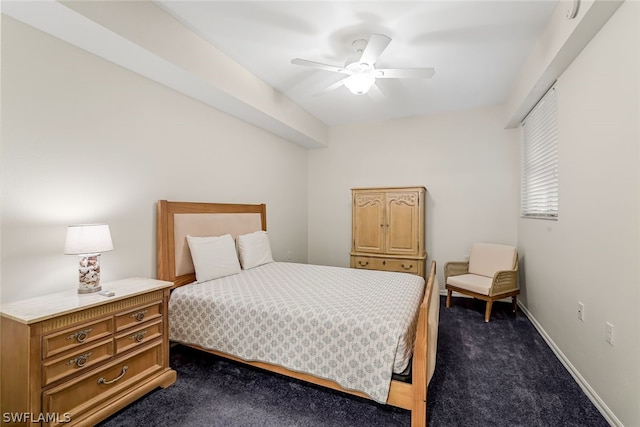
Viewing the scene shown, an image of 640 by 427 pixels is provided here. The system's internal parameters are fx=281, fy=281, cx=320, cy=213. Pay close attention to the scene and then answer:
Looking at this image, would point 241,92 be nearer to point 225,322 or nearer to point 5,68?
point 5,68

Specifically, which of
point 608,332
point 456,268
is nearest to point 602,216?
point 608,332

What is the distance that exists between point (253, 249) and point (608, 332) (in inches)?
120

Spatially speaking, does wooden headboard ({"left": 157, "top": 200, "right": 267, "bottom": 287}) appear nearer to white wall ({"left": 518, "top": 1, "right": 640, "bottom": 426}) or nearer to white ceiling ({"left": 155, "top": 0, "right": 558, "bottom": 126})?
white ceiling ({"left": 155, "top": 0, "right": 558, "bottom": 126})

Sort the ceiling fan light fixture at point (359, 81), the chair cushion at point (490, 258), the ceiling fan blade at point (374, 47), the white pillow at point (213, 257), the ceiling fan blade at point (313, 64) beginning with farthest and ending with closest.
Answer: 1. the chair cushion at point (490, 258)
2. the white pillow at point (213, 257)
3. the ceiling fan light fixture at point (359, 81)
4. the ceiling fan blade at point (313, 64)
5. the ceiling fan blade at point (374, 47)

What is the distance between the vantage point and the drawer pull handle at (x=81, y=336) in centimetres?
157

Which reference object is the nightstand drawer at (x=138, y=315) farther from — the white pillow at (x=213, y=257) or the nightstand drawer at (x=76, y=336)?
the white pillow at (x=213, y=257)

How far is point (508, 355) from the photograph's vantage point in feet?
8.09

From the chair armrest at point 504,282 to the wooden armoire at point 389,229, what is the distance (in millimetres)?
947

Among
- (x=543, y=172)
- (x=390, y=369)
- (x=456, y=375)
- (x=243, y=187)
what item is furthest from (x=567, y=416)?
(x=243, y=187)

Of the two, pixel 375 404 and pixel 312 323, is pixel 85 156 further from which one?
pixel 375 404

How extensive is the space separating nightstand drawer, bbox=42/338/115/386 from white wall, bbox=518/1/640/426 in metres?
2.97

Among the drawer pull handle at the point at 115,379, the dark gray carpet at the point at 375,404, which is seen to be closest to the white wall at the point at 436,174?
the dark gray carpet at the point at 375,404

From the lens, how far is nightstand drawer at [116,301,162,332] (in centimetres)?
181

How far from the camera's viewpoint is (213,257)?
2754 mm
